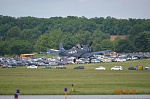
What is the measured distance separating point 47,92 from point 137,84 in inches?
535

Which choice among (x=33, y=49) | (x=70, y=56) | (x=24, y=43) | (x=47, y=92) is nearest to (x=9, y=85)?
(x=47, y=92)

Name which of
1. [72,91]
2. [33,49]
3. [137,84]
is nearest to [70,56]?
[33,49]

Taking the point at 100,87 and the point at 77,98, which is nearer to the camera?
the point at 77,98

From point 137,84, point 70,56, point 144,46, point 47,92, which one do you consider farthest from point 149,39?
point 47,92

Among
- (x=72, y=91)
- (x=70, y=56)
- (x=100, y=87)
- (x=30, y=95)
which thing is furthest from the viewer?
(x=70, y=56)

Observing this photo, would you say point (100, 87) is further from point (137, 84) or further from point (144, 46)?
point (144, 46)

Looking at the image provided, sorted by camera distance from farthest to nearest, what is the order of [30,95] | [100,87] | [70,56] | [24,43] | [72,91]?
[24,43], [70,56], [100,87], [72,91], [30,95]

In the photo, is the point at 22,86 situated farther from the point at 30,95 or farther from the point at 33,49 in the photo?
the point at 33,49

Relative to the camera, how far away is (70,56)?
13375 centimetres

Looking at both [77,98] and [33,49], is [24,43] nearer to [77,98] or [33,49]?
[33,49]

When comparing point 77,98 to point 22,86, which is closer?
point 77,98

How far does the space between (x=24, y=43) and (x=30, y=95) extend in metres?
117

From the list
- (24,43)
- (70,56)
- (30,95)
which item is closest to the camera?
(30,95)

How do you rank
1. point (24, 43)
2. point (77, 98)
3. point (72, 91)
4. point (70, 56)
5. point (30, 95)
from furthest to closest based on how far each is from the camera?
point (24, 43), point (70, 56), point (72, 91), point (30, 95), point (77, 98)
